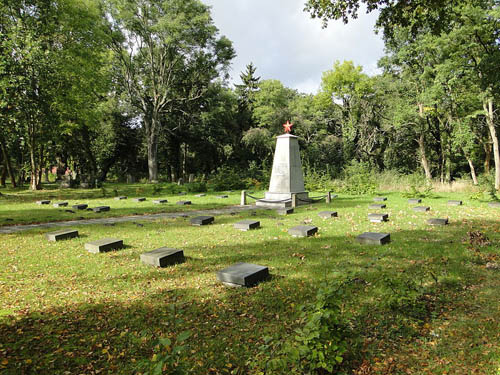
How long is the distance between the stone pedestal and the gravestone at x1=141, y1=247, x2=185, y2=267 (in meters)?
8.39

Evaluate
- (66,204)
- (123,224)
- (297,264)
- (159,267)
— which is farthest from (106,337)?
(66,204)

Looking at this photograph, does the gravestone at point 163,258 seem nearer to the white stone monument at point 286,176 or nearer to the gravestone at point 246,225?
the gravestone at point 246,225

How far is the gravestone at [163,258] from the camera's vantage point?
532 cm

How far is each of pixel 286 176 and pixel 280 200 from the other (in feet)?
4.13

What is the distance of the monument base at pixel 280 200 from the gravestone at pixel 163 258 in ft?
26.7

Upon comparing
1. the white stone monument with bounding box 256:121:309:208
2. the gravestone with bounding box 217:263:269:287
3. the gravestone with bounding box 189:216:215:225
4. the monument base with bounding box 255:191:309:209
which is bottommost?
the gravestone with bounding box 217:263:269:287

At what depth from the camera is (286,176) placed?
46.5 feet

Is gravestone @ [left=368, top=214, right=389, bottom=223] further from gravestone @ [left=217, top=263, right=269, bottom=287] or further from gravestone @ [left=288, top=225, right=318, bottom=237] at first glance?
gravestone @ [left=217, top=263, right=269, bottom=287]

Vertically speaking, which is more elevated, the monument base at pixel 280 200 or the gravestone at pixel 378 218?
the monument base at pixel 280 200

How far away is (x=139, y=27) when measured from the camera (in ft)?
86.6

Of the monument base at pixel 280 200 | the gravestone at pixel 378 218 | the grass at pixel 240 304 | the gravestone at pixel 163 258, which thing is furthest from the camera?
the monument base at pixel 280 200

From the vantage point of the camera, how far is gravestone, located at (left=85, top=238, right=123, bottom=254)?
20.5ft

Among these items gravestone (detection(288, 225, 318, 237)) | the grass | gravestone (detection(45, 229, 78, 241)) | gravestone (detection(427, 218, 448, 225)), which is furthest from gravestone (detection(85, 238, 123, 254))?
gravestone (detection(427, 218, 448, 225))

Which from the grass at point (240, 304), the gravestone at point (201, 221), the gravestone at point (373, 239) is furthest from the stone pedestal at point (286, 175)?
the gravestone at point (373, 239)
